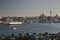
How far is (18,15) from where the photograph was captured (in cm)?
279

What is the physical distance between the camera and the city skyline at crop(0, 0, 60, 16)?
9.06ft

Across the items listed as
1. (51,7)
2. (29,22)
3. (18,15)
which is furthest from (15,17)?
(51,7)

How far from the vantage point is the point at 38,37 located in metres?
2.76

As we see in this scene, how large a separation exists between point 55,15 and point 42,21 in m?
0.27

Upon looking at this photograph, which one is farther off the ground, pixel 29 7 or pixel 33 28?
pixel 29 7

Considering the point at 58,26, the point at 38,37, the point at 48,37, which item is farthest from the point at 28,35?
the point at 58,26

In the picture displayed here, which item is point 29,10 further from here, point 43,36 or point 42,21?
point 43,36

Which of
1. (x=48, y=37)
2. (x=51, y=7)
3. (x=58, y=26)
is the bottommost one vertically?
(x=48, y=37)

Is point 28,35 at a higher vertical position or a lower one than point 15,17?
lower

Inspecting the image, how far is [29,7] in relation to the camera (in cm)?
280

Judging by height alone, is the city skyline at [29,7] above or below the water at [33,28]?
above

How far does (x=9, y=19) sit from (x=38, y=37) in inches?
25.5

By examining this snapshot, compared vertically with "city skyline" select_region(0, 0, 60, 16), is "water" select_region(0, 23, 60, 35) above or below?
below

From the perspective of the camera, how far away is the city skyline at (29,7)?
2762mm
